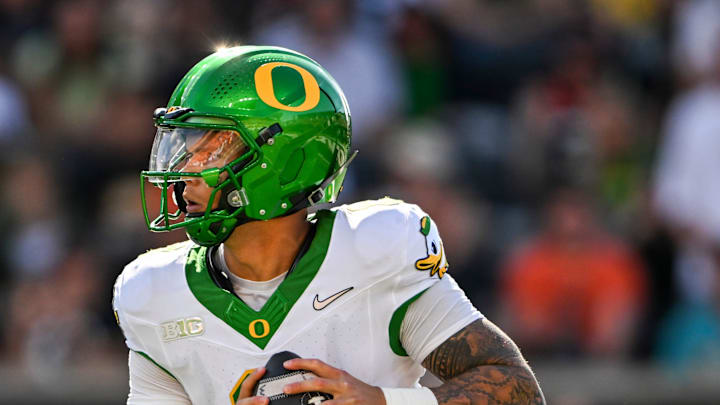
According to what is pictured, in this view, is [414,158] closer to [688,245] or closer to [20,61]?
[688,245]

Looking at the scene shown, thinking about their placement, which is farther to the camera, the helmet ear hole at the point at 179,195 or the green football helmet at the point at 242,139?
the helmet ear hole at the point at 179,195

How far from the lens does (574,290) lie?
7.28 metres

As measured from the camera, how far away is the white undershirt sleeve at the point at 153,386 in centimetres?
343

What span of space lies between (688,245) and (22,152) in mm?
4571

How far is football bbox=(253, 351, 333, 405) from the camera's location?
3086mm

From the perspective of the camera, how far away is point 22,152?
8.21 metres

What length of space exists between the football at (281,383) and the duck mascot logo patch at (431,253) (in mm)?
442

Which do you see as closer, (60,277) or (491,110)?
(60,277)

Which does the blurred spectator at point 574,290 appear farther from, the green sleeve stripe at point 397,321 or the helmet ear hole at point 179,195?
the helmet ear hole at point 179,195

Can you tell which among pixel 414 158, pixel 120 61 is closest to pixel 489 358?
pixel 414 158

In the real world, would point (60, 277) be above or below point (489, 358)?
below

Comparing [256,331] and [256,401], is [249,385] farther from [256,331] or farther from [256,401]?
[256,331]

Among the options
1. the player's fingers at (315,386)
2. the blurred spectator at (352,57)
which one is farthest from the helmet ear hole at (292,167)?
the blurred spectator at (352,57)

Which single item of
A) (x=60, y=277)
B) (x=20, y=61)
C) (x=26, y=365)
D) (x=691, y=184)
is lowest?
(x=26, y=365)
